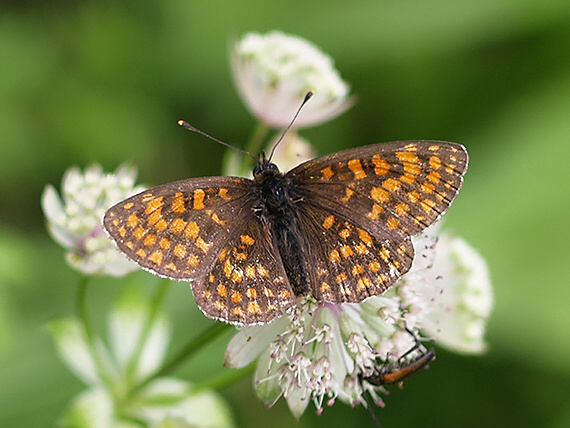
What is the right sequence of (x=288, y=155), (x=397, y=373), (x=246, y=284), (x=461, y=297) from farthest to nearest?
(x=288, y=155) < (x=461, y=297) < (x=397, y=373) < (x=246, y=284)

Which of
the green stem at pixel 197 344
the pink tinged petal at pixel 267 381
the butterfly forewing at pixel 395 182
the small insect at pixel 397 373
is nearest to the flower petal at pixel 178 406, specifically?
the green stem at pixel 197 344

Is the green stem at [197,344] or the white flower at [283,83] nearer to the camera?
the green stem at [197,344]

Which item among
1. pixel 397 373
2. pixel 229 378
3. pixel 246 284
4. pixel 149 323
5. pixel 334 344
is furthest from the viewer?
pixel 149 323

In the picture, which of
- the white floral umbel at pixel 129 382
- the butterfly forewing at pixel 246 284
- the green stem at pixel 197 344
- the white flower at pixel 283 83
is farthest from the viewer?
the white flower at pixel 283 83

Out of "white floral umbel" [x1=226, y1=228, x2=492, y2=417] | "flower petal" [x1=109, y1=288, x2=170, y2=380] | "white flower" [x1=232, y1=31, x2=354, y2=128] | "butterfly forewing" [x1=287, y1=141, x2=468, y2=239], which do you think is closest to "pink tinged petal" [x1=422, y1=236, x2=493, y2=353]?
"white floral umbel" [x1=226, y1=228, x2=492, y2=417]

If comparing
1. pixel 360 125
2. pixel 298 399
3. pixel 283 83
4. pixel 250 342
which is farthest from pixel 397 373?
pixel 360 125

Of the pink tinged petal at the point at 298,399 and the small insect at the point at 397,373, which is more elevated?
the pink tinged petal at the point at 298,399

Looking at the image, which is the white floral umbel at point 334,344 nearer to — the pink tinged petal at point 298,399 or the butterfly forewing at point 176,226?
the pink tinged petal at point 298,399

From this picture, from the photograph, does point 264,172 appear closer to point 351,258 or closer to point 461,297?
point 351,258
